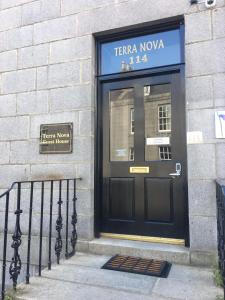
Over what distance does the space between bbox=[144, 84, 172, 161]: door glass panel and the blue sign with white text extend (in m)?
0.35

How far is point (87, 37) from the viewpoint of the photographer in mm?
4172

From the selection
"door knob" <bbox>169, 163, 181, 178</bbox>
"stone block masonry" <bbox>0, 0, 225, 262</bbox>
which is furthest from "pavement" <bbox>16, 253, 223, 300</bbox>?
"door knob" <bbox>169, 163, 181, 178</bbox>

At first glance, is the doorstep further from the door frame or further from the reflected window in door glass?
the reflected window in door glass

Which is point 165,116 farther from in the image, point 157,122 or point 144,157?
point 144,157

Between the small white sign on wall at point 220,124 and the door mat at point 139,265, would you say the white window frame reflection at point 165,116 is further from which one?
the door mat at point 139,265

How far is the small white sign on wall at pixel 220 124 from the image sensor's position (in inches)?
133

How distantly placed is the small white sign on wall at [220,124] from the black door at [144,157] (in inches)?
17.4

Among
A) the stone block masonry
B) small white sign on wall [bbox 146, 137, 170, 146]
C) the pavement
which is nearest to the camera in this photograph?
the pavement

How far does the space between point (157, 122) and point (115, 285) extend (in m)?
2.09

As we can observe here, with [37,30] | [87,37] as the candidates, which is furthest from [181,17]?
[37,30]

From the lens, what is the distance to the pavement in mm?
2604

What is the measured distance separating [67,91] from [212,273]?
2971mm

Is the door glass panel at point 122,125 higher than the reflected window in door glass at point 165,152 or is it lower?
higher

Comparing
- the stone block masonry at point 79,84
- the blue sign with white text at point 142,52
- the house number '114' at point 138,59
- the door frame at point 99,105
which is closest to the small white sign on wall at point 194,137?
the stone block masonry at point 79,84
